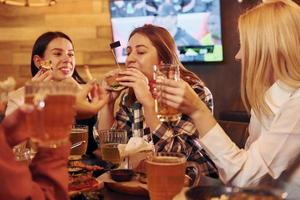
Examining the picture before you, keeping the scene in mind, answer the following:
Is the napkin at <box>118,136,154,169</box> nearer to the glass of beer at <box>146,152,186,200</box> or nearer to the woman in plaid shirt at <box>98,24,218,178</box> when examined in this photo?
the woman in plaid shirt at <box>98,24,218,178</box>

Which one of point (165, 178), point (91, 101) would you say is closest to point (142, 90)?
point (91, 101)

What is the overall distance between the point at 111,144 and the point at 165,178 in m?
0.60

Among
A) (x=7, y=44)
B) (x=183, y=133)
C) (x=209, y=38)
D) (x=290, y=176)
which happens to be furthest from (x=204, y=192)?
(x=7, y=44)

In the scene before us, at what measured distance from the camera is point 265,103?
1.62 metres

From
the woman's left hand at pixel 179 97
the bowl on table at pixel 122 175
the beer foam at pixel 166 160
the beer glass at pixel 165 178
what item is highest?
the woman's left hand at pixel 179 97

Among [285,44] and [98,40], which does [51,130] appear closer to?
[285,44]

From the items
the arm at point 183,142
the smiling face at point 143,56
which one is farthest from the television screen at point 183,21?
the arm at point 183,142

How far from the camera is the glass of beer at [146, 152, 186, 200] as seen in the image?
1242mm

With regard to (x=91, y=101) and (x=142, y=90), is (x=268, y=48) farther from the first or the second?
(x=91, y=101)

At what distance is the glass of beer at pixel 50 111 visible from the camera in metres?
0.98

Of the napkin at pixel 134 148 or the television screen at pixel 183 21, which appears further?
the television screen at pixel 183 21

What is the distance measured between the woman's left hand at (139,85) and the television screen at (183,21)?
9.35ft

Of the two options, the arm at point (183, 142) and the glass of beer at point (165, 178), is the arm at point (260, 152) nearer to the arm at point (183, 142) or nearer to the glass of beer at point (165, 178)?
the glass of beer at point (165, 178)

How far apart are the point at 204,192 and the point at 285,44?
0.79 m
